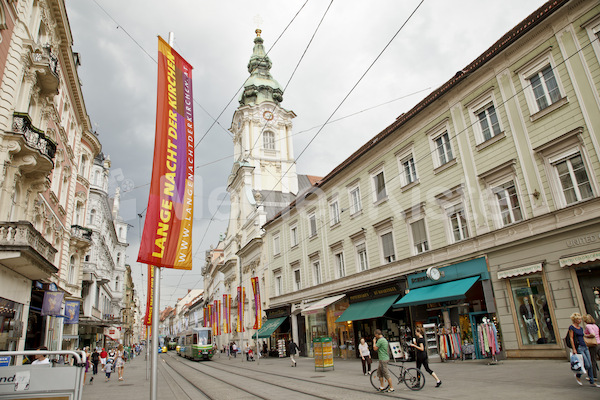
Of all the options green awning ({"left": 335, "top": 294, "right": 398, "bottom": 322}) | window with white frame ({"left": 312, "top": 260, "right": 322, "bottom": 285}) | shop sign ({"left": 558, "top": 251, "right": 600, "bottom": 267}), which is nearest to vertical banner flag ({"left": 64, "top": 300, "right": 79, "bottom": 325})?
green awning ({"left": 335, "top": 294, "right": 398, "bottom": 322})

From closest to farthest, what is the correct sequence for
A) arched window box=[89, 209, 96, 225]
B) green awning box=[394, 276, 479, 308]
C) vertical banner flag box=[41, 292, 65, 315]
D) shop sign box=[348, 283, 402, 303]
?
1. green awning box=[394, 276, 479, 308]
2. vertical banner flag box=[41, 292, 65, 315]
3. shop sign box=[348, 283, 402, 303]
4. arched window box=[89, 209, 96, 225]

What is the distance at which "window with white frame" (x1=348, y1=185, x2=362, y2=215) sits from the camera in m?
24.2

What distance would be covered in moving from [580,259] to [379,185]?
1144cm

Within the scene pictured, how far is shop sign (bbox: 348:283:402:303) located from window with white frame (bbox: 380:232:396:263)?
1577 mm

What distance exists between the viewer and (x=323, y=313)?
89.7ft

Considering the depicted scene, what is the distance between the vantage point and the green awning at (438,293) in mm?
15651

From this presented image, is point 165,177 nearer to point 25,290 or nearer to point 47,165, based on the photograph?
point 47,165

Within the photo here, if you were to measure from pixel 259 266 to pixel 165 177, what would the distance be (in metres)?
32.5

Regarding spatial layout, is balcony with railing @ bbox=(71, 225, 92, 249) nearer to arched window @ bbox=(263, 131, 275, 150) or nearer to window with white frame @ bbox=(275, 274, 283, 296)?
window with white frame @ bbox=(275, 274, 283, 296)

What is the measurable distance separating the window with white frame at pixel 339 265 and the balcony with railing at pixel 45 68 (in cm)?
1783

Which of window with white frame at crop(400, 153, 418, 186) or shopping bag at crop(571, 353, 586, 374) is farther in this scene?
window with white frame at crop(400, 153, 418, 186)

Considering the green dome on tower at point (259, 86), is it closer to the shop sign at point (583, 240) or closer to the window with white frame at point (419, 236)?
the window with white frame at point (419, 236)

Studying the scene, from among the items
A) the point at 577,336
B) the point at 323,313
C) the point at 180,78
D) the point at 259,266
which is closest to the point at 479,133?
the point at 577,336

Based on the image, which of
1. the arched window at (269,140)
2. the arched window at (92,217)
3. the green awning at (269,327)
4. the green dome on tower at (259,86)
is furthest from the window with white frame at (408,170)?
the green dome on tower at (259,86)
